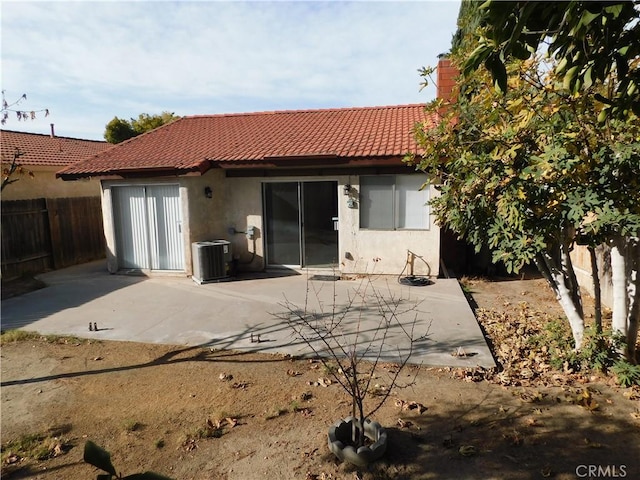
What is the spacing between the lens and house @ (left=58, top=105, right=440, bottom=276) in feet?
33.8

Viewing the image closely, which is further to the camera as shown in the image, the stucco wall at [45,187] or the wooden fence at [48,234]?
the stucco wall at [45,187]

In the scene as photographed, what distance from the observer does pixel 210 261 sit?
10.5 m

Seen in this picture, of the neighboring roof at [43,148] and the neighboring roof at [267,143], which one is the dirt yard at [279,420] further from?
the neighboring roof at [43,148]

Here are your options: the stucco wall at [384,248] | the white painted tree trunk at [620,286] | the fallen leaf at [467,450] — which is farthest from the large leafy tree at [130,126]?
the fallen leaf at [467,450]

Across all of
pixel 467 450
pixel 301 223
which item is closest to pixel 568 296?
pixel 467 450

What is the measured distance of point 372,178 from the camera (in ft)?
34.1

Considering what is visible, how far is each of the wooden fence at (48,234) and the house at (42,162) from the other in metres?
0.69

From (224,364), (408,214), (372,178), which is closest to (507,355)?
(224,364)

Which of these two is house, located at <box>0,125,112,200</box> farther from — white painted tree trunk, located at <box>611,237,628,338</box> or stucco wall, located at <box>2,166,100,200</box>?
white painted tree trunk, located at <box>611,237,628,338</box>

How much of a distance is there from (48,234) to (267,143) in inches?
283

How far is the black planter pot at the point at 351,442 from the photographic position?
3.44 metres

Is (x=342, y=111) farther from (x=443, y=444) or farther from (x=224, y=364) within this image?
(x=443, y=444)
